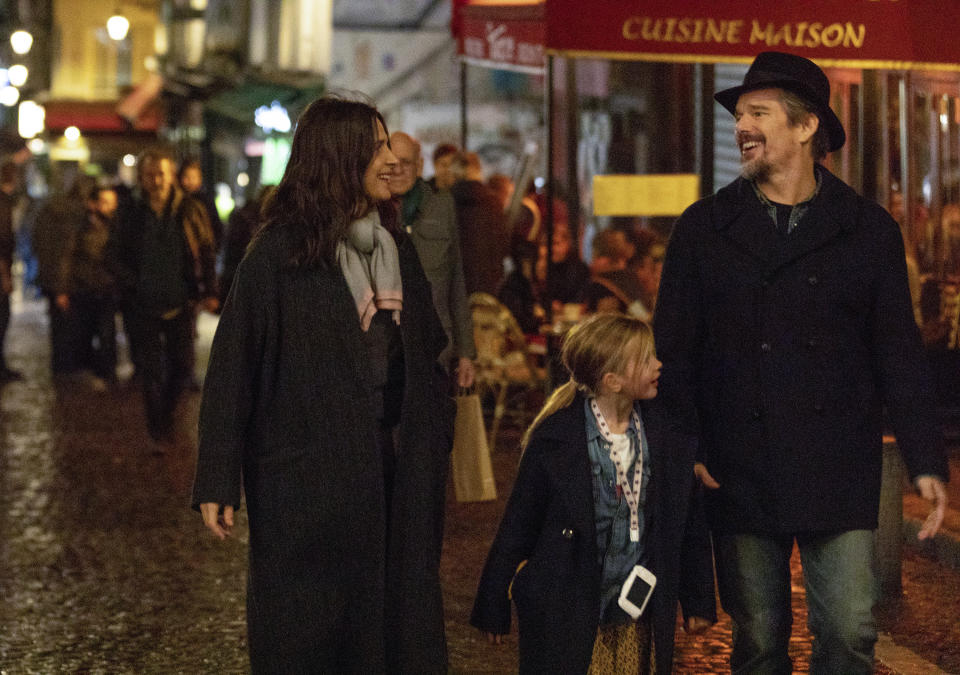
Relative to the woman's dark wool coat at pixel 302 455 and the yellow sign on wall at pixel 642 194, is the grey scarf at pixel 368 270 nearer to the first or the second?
the woman's dark wool coat at pixel 302 455

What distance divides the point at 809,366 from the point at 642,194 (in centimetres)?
736

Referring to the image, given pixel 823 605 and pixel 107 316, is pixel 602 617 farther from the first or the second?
pixel 107 316

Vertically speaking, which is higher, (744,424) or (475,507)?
(744,424)

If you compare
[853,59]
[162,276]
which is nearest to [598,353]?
[853,59]

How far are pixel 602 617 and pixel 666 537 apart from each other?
27cm

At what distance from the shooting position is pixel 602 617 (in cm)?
419

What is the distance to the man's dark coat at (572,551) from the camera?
162 inches

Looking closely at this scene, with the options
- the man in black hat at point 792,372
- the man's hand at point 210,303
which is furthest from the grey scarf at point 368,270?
the man's hand at point 210,303

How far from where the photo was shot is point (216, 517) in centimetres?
415

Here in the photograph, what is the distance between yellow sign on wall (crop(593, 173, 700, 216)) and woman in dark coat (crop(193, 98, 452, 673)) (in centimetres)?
700

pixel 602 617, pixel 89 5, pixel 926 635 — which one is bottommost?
pixel 926 635

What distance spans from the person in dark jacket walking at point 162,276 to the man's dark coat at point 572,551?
21.9 feet

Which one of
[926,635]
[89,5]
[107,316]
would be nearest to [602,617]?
[926,635]

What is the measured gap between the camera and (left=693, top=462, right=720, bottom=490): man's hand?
13.9 ft
